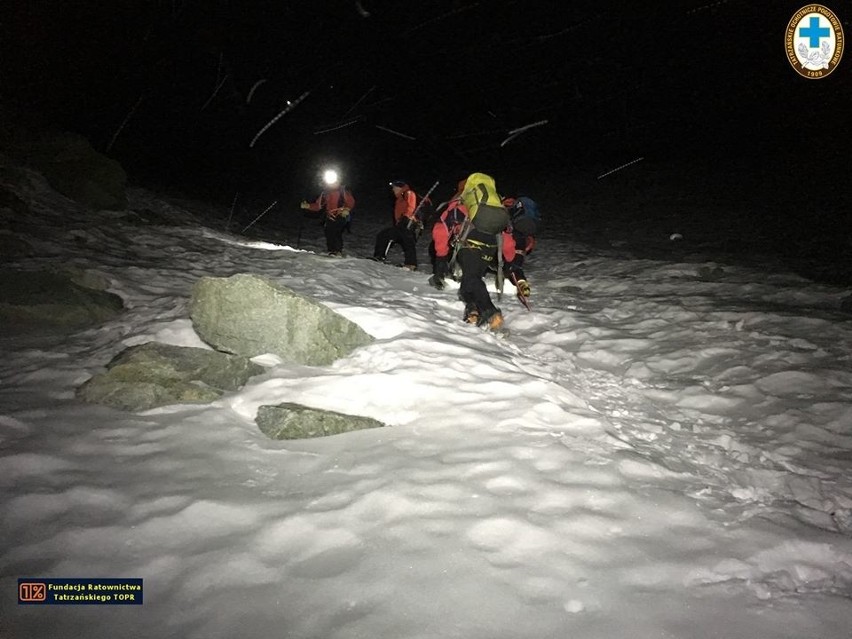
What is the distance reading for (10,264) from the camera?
6.38 metres

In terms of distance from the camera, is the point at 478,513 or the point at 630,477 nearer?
the point at 478,513

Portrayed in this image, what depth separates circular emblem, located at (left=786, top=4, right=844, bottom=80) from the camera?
16.5 meters

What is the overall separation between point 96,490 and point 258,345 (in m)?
2.14

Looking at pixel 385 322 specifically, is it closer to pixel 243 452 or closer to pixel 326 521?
pixel 243 452

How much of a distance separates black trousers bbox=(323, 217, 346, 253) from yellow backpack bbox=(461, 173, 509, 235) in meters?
5.55

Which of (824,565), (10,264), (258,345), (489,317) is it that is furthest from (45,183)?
(824,565)

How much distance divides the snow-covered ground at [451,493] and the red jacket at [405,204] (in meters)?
5.22

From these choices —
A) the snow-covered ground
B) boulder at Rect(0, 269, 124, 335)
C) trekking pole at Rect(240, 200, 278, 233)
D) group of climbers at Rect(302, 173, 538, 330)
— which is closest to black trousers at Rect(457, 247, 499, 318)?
group of climbers at Rect(302, 173, 538, 330)

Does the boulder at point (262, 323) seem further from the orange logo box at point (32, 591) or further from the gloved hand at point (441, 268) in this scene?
the gloved hand at point (441, 268)

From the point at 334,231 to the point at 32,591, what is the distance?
10.1 metres

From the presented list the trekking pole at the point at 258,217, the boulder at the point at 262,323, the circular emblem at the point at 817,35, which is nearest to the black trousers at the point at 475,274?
the boulder at the point at 262,323

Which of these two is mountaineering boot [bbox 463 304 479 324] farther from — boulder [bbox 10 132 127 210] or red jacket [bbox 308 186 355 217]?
boulder [bbox 10 132 127 210]

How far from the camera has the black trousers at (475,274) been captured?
6715mm

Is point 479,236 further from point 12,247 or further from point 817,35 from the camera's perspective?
point 817,35
